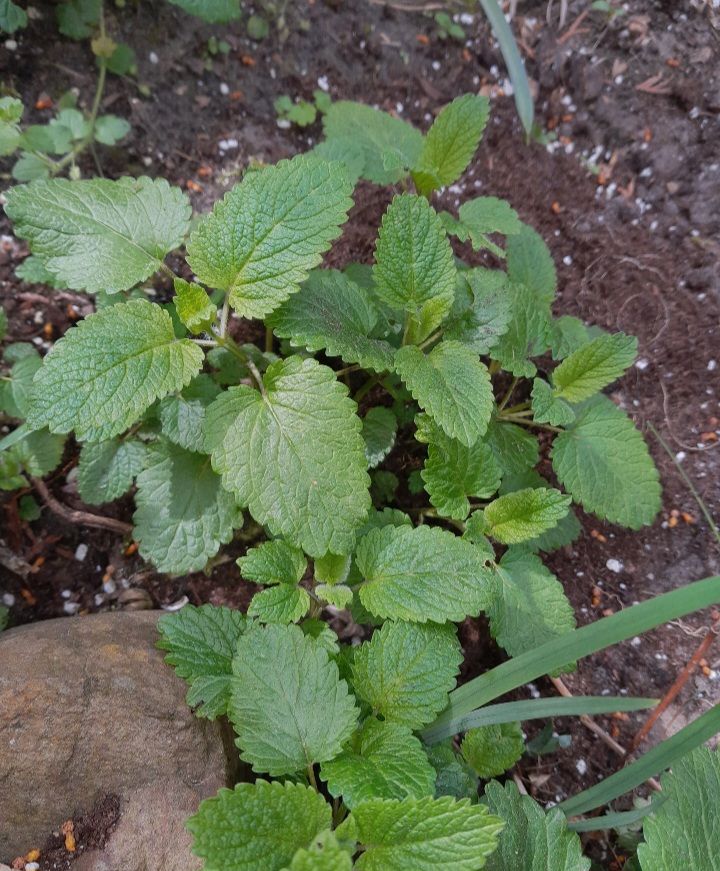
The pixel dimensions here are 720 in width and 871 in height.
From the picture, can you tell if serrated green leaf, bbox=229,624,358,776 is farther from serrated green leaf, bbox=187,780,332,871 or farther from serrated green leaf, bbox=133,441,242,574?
serrated green leaf, bbox=133,441,242,574

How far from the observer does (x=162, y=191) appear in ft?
4.93

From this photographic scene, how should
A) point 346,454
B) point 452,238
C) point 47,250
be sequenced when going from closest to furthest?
point 346,454 < point 47,250 < point 452,238

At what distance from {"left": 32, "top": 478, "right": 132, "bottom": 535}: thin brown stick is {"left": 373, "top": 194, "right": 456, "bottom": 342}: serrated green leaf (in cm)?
88

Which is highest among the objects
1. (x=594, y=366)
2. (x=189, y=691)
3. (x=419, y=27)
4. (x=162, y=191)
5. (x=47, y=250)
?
(x=419, y=27)

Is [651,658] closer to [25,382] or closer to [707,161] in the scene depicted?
[707,161]

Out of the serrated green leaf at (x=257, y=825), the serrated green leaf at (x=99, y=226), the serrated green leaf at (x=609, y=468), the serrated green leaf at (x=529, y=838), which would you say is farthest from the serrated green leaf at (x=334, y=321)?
the serrated green leaf at (x=529, y=838)

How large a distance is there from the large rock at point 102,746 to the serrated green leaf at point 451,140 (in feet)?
4.04

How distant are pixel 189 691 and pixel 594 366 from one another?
1.10 m

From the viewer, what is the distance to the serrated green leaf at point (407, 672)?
1.33m

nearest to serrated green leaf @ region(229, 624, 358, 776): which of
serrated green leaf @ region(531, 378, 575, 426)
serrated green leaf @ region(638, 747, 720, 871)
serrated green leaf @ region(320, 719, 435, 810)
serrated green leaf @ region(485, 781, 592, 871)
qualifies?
serrated green leaf @ region(320, 719, 435, 810)

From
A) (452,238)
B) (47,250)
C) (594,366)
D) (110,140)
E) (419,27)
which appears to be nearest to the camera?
(47,250)

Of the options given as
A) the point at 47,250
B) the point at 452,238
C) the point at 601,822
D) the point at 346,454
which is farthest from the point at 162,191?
the point at 601,822

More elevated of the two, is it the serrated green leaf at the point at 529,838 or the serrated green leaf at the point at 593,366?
the serrated green leaf at the point at 593,366

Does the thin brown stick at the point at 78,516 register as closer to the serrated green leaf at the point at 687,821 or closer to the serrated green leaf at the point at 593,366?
the serrated green leaf at the point at 593,366
